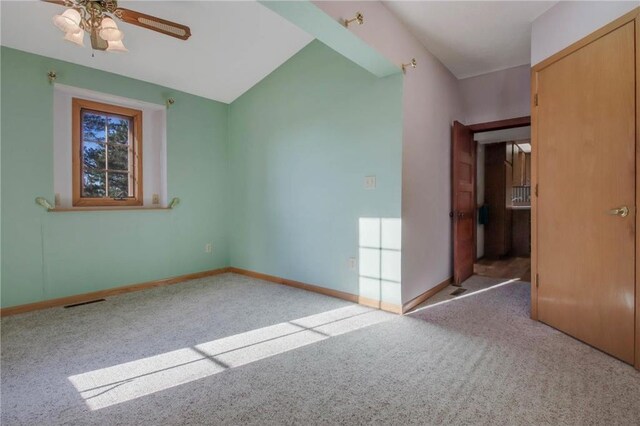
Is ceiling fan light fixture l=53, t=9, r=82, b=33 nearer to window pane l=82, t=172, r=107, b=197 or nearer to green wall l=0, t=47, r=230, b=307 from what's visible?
green wall l=0, t=47, r=230, b=307

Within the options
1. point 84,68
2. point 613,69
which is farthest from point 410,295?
point 84,68

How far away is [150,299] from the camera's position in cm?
350

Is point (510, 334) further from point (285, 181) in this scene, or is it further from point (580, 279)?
point (285, 181)

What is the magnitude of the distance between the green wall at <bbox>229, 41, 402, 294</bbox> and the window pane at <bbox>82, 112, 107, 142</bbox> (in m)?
1.59

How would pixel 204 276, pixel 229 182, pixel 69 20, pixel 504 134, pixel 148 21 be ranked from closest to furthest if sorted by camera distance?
pixel 69 20, pixel 148 21, pixel 204 276, pixel 229 182, pixel 504 134

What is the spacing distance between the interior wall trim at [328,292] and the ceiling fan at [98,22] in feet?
9.21

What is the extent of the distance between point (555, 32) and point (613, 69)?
688 millimetres

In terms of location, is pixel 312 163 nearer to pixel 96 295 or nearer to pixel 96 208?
pixel 96 208

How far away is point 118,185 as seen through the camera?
3.88m

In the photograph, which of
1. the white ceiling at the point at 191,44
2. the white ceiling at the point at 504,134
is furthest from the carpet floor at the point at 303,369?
the white ceiling at the point at 504,134

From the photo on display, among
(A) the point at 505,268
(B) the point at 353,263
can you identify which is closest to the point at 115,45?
(B) the point at 353,263

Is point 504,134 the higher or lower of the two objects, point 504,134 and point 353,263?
Answer: the higher

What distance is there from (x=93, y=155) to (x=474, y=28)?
4196 millimetres

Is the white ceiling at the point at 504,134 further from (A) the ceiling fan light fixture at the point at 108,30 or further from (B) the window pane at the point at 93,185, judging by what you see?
(B) the window pane at the point at 93,185
